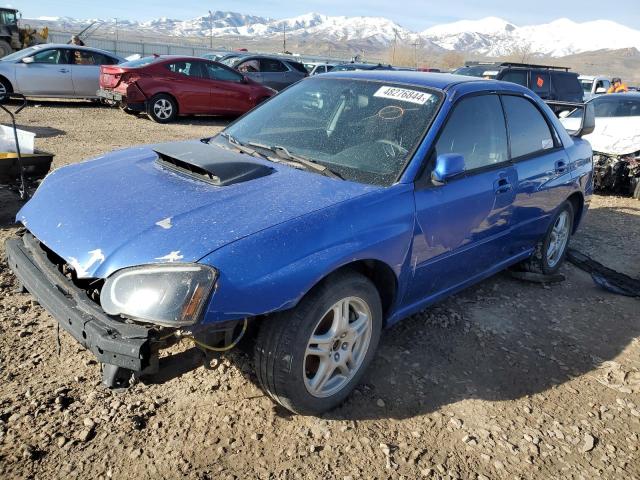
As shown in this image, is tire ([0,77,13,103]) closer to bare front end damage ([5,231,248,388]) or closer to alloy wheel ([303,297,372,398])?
bare front end damage ([5,231,248,388])

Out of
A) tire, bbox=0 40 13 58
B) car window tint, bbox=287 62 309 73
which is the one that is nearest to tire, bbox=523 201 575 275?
car window tint, bbox=287 62 309 73

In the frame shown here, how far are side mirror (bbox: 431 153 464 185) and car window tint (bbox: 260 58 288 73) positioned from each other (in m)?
13.8

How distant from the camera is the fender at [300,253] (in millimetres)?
2115

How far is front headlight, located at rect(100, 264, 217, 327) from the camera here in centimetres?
204

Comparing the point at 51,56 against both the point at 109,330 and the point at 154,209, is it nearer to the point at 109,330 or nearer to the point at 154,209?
the point at 154,209

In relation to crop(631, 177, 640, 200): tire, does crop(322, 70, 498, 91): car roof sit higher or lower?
higher

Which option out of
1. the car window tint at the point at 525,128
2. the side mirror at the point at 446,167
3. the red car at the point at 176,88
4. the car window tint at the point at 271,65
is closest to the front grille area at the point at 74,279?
the side mirror at the point at 446,167

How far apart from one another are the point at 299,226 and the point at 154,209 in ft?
2.26

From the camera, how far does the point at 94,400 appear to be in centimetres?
267

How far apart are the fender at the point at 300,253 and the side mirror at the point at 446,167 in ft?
0.97

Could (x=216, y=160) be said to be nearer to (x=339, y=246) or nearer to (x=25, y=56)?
(x=339, y=246)

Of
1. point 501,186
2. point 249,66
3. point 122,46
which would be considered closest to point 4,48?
point 249,66

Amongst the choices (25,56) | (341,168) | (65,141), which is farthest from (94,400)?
(25,56)

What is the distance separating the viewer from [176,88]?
11812 millimetres
